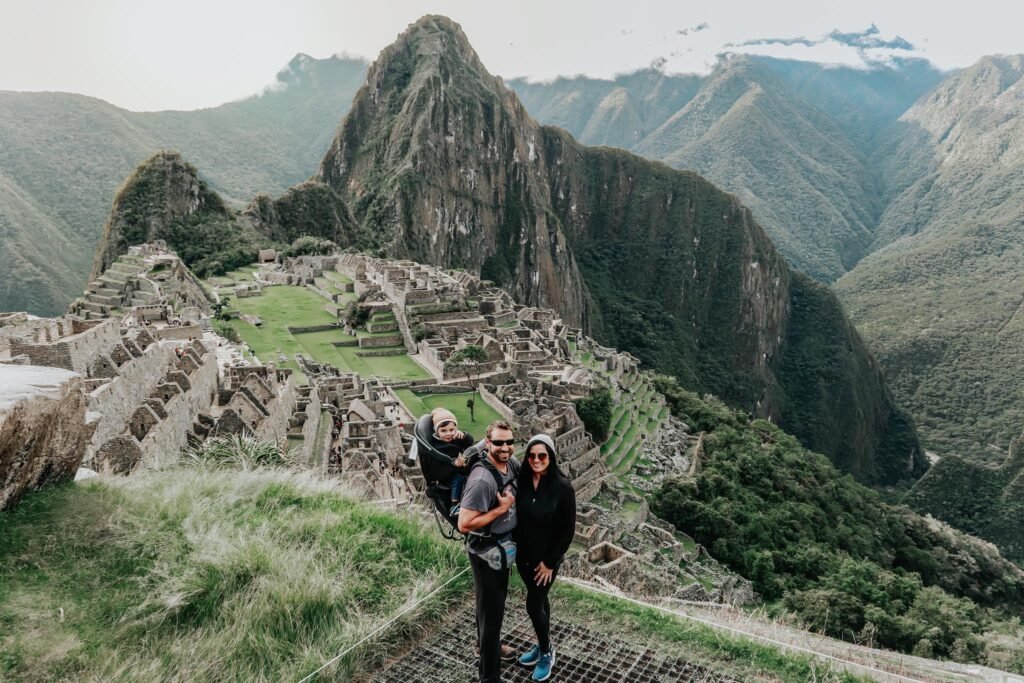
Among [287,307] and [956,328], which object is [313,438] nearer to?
[287,307]

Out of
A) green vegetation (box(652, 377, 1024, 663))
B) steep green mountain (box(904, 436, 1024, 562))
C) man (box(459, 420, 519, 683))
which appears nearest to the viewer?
man (box(459, 420, 519, 683))

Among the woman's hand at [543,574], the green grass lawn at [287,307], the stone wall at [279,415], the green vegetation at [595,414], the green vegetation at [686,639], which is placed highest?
the woman's hand at [543,574]

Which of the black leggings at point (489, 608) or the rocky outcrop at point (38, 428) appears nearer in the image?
the black leggings at point (489, 608)

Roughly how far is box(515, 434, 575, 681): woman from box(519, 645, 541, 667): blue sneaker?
0.43 meters

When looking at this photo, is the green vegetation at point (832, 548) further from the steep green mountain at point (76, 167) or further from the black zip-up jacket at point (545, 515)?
the steep green mountain at point (76, 167)

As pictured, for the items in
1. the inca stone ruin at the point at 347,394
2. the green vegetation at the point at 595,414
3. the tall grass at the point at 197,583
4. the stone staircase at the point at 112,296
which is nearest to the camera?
the tall grass at the point at 197,583

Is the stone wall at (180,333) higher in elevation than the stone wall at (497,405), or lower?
higher

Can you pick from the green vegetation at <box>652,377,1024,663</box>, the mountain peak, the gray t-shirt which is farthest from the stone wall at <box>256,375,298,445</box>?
the mountain peak

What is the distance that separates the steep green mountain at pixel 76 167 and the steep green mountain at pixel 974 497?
7366cm

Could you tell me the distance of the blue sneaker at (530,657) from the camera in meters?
5.88

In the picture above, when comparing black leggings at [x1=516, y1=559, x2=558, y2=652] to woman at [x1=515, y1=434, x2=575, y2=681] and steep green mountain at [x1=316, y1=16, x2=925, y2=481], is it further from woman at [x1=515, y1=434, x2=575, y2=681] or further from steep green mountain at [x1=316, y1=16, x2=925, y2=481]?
steep green mountain at [x1=316, y1=16, x2=925, y2=481]

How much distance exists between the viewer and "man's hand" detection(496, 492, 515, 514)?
16.9ft

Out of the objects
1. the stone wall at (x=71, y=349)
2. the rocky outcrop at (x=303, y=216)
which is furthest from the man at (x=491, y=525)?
the rocky outcrop at (x=303, y=216)

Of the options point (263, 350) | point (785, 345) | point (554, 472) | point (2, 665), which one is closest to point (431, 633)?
point (554, 472)
